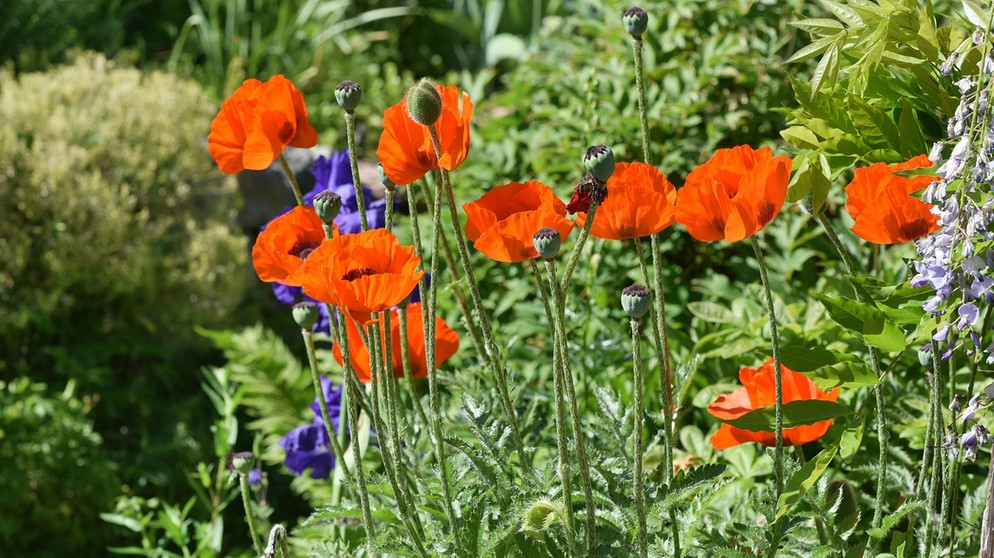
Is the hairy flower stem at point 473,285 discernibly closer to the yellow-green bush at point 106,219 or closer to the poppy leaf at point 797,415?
the poppy leaf at point 797,415

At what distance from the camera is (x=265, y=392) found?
8.95 feet

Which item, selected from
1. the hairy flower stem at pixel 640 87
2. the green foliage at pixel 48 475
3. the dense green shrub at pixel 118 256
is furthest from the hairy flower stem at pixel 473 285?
the dense green shrub at pixel 118 256

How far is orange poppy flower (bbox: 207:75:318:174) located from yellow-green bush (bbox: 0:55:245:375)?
2.15 meters

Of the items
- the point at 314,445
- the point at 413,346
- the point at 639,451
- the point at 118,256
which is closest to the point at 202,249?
the point at 118,256

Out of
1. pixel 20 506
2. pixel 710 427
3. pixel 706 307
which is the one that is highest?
pixel 706 307

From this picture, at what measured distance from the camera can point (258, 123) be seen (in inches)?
55.1

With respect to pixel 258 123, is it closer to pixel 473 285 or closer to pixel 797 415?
pixel 473 285

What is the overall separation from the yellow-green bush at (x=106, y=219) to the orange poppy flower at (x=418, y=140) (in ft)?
8.02

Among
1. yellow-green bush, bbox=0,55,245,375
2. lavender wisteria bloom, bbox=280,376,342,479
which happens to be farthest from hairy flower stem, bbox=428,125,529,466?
yellow-green bush, bbox=0,55,245,375

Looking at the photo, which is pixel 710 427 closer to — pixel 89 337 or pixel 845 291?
pixel 845 291

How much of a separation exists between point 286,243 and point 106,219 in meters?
2.30

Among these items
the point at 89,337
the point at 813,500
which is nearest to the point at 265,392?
the point at 89,337

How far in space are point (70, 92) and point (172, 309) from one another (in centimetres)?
81

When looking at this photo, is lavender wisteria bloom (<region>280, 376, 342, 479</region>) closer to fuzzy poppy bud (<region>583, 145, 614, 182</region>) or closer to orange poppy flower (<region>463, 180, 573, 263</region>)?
orange poppy flower (<region>463, 180, 573, 263</region>)
